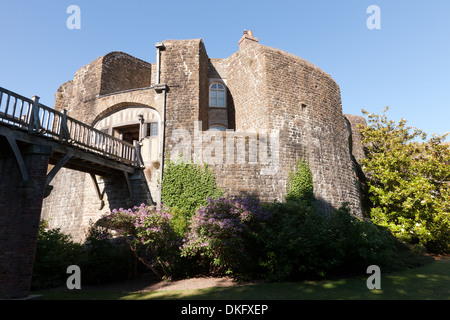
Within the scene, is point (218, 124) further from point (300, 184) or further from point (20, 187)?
point (20, 187)

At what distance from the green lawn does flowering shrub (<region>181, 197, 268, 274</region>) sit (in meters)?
1.36

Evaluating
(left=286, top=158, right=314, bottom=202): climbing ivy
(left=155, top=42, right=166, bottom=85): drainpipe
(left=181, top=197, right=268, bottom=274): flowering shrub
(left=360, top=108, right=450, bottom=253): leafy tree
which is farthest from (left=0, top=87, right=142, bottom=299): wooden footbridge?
(left=360, top=108, right=450, bottom=253): leafy tree

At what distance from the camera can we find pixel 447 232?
17.4m

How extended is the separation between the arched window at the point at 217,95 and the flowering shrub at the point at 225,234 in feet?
32.6

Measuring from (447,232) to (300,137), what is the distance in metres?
10.5

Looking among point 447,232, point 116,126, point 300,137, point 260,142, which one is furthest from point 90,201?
point 447,232

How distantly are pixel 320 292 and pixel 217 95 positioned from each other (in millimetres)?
14637

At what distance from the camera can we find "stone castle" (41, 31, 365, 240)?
1491 centimetres

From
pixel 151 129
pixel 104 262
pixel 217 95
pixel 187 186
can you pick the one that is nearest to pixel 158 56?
pixel 151 129

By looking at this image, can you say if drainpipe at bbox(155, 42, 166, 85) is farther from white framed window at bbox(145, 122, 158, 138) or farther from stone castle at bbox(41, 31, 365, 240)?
white framed window at bbox(145, 122, 158, 138)

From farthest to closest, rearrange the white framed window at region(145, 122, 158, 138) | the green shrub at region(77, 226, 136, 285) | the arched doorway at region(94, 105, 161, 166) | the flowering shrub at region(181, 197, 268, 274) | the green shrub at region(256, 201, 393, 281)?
the white framed window at region(145, 122, 158, 138) → the arched doorway at region(94, 105, 161, 166) → the green shrub at region(77, 226, 136, 285) → the flowering shrub at region(181, 197, 268, 274) → the green shrub at region(256, 201, 393, 281)

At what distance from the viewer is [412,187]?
17.4 meters

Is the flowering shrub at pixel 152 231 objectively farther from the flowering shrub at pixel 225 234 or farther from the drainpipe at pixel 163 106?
the drainpipe at pixel 163 106
